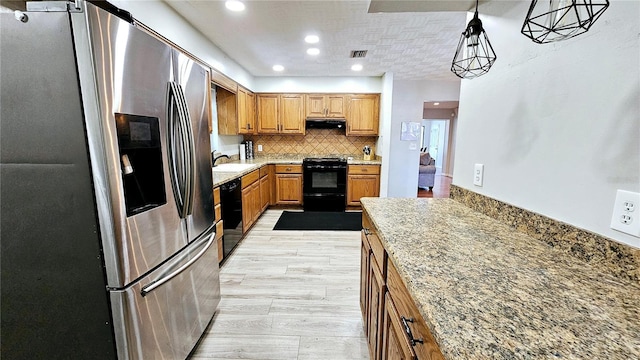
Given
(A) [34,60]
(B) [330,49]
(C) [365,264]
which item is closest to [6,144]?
(A) [34,60]

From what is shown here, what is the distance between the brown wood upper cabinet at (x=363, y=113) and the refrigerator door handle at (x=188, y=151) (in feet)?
11.8

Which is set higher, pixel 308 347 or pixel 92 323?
Result: pixel 92 323

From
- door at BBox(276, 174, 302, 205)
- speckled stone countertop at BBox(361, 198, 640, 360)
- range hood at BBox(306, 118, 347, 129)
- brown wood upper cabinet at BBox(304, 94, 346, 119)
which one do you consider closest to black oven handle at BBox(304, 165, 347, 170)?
door at BBox(276, 174, 302, 205)

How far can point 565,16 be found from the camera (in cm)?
87

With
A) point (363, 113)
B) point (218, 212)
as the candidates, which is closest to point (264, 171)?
point (218, 212)

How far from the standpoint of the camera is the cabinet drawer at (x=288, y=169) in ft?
15.0

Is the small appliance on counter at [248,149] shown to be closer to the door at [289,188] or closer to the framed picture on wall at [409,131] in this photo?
the door at [289,188]

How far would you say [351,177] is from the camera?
4.55 m

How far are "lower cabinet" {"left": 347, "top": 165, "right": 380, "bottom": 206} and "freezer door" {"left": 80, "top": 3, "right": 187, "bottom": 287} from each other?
11.6ft

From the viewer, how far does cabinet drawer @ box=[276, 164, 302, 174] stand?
15.0 ft

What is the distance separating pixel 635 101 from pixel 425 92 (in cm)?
453

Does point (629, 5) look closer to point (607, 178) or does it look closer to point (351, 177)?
point (607, 178)

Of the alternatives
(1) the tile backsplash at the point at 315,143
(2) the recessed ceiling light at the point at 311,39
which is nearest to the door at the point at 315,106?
(1) the tile backsplash at the point at 315,143

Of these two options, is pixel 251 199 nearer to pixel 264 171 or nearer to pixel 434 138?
pixel 264 171
